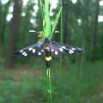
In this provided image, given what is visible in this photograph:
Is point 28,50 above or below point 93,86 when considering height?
above

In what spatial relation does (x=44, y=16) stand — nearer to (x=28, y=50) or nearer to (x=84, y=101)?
(x=28, y=50)

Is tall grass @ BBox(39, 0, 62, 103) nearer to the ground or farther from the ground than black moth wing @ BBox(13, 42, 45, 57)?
farther from the ground

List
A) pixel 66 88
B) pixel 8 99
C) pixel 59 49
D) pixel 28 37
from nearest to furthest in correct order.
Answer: pixel 59 49 < pixel 8 99 < pixel 66 88 < pixel 28 37

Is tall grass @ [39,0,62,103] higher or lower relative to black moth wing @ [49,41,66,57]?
higher

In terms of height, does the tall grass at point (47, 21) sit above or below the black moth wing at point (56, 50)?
above

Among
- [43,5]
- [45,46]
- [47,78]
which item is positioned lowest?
[47,78]

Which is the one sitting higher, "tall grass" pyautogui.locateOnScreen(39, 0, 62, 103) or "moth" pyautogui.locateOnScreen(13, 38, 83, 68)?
"tall grass" pyautogui.locateOnScreen(39, 0, 62, 103)

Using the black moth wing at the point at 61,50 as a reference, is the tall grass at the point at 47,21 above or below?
above

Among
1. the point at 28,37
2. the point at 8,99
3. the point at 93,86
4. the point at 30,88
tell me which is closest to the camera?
the point at 8,99

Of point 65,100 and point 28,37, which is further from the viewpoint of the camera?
point 28,37

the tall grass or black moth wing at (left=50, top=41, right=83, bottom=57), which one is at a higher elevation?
the tall grass

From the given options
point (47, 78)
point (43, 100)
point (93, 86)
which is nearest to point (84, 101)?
point (43, 100)
